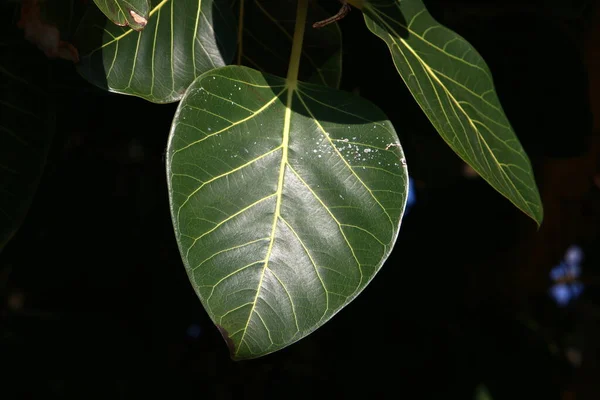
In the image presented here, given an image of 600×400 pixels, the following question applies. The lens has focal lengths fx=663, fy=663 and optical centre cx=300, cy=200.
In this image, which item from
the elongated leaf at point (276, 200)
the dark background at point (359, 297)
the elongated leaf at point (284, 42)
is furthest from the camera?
the dark background at point (359, 297)

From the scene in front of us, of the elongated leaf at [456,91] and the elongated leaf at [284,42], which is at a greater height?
the elongated leaf at [284,42]

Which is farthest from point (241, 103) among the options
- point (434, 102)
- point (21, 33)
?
point (21, 33)

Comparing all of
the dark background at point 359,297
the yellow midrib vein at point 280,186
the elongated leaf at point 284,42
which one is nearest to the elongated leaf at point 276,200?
the yellow midrib vein at point 280,186

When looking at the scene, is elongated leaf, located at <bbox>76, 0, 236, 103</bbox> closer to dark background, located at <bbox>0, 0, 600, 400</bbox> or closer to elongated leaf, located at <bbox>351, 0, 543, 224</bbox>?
elongated leaf, located at <bbox>351, 0, 543, 224</bbox>

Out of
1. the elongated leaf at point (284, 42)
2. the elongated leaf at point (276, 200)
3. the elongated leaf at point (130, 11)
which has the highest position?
the elongated leaf at point (130, 11)

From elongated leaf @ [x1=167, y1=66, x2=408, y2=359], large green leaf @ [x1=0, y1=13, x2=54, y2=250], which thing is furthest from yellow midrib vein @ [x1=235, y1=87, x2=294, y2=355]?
large green leaf @ [x1=0, y1=13, x2=54, y2=250]

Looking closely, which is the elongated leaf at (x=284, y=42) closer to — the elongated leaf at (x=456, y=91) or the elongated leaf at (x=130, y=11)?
the elongated leaf at (x=456, y=91)

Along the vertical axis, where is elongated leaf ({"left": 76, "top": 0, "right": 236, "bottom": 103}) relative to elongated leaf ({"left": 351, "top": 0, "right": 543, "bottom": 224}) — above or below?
above

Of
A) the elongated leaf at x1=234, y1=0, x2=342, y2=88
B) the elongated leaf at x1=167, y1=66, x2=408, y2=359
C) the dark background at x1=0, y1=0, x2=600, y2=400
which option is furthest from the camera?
the dark background at x1=0, y1=0, x2=600, y2=400
